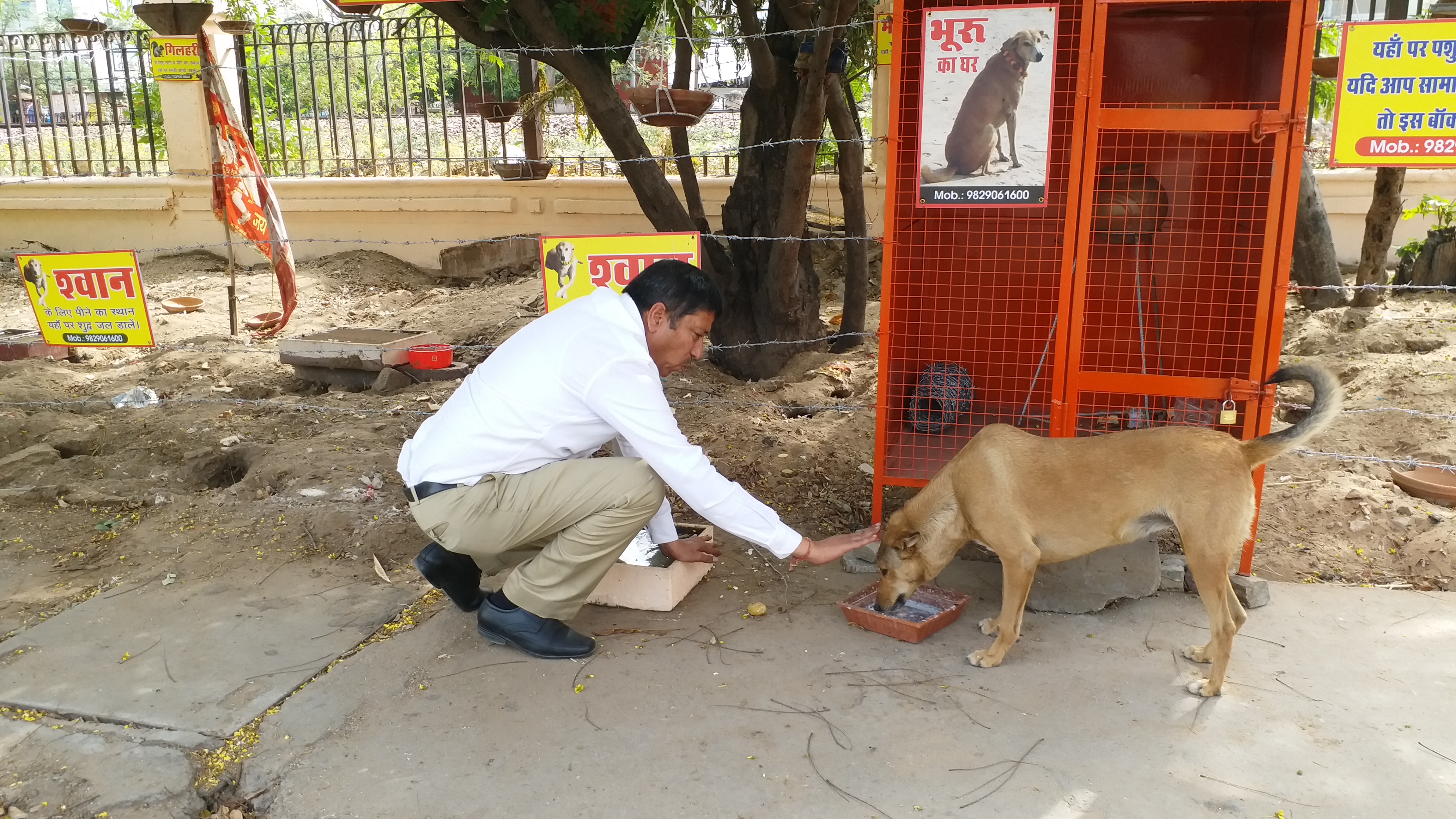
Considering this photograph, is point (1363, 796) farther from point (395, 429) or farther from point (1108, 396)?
point (395, 429)

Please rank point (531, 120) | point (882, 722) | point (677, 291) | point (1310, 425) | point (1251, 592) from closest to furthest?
point (882, 722) < point (1310, 425) < point (677, 291) < point (1251, 592) < point (531, 120)

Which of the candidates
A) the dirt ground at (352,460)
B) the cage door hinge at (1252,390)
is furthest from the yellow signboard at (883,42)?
the cage door hinge at (1252,390)

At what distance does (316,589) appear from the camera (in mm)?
4234

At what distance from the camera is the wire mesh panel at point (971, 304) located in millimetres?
5180

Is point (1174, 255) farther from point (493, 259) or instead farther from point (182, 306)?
point (182, 306)

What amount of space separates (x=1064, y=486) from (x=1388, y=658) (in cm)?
131

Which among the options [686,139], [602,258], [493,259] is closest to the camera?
[602,258]

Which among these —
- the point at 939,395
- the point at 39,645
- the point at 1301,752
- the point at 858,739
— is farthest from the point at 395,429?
the point at 1301,752

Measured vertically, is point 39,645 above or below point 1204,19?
below

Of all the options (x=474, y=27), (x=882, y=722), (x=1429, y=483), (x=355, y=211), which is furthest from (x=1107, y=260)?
(x=355, y=211)

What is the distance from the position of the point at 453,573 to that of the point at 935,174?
2.53m

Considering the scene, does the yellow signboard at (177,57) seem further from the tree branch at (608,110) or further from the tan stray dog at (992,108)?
the tan stray dog at (992,108)

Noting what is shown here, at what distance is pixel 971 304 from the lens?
19.4ft

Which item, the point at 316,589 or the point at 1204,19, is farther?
the point at 1204,19
